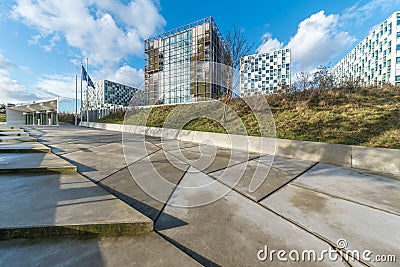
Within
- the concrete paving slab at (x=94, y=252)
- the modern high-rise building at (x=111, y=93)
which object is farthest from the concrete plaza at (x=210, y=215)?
the modern high-rise building at (x=111, y=93)

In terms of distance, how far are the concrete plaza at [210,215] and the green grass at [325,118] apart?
2.22 m

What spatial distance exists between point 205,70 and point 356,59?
197ft

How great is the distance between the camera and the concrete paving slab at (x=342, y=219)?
1.67 metres

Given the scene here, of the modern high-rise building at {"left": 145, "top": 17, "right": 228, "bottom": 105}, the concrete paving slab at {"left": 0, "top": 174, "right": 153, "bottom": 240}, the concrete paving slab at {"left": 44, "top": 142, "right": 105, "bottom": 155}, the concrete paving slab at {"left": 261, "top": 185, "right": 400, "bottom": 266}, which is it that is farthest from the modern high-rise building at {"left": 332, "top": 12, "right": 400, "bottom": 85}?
the concrete paving slab at {"left": 44, "top": 142, "right": 105, "bottom": 155}

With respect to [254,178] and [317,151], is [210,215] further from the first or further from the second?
[317,151]

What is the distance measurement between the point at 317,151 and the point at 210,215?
16.7ft

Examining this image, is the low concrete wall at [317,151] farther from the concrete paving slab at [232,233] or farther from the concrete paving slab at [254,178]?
the concrete paving slab at [232,233]

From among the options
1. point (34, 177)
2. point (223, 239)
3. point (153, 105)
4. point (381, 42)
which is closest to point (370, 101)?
point (223, 239)

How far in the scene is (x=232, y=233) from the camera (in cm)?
174

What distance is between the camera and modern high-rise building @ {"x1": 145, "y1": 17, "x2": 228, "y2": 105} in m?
12.9

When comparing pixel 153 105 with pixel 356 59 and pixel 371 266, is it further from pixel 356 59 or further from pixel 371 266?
pixel 356 59

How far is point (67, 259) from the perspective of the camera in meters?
1.32

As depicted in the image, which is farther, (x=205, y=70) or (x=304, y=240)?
(x=205, y=70)

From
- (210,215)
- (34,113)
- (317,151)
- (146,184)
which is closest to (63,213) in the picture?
(146,184)
